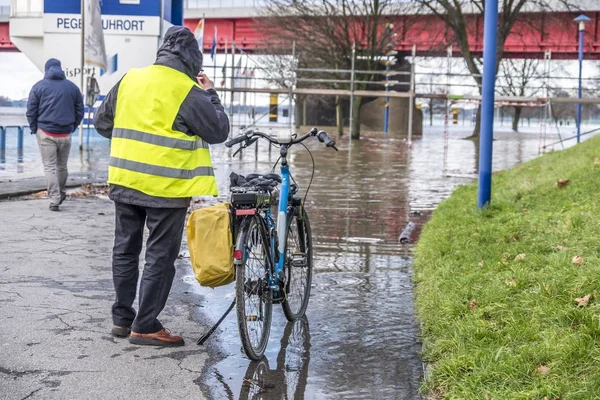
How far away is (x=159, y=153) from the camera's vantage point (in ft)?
17.7

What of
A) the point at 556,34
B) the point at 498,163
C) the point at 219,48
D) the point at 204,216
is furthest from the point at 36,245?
the point at 219,48

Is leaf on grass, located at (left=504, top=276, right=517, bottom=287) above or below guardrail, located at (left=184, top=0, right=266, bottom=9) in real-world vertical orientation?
below

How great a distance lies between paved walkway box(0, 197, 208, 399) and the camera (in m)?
4.78

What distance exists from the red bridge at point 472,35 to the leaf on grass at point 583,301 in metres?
35.9

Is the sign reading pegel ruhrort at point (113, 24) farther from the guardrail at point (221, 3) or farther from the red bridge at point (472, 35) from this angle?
the guardrail at point (221, 3)

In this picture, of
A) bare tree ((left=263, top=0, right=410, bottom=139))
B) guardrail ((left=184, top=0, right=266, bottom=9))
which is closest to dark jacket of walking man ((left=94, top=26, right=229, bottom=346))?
bare tree ((left=263, top=0, right=410, bottom=139))

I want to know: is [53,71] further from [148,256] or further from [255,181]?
[255,181]

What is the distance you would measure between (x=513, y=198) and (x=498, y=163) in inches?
549

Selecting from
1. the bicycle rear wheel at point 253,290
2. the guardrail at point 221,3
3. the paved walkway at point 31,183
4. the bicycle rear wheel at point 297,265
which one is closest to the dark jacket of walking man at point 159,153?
the bicycle rear wheel at point 253,290

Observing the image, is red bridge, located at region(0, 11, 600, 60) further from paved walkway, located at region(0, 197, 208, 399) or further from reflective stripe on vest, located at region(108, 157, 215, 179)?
reflective stripe on vest, located at region(108, 157, 215, 179)

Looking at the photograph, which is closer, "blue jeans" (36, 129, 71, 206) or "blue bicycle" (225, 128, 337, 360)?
"blue bicycle" (225, 128, 337, 360)

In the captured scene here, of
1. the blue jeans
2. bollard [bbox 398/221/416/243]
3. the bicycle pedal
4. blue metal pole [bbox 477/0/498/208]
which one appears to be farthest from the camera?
the blue jeans

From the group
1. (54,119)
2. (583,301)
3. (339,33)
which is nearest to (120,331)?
(583,301)

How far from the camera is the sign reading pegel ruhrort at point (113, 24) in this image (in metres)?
23.8
